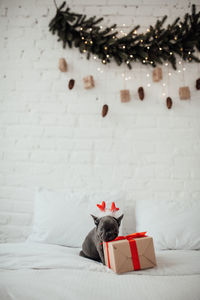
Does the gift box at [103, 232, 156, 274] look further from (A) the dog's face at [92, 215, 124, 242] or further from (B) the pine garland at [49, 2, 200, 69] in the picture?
(B) the pine garland at [49, 2, 200, 69]

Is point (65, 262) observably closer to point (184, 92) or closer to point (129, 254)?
point (129, 254)

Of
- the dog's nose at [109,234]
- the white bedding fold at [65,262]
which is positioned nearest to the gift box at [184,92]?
the white bedding fold at [65,262]

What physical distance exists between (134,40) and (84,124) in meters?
0.88

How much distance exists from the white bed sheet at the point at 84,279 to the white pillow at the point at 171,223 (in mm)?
286

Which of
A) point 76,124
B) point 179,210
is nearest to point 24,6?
point 76,124

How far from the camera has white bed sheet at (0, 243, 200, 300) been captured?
2.19ft

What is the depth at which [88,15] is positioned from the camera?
2.08 m

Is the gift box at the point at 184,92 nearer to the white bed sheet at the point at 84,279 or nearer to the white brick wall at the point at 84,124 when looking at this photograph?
the white brick wall at the point at 84,124

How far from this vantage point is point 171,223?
142cm

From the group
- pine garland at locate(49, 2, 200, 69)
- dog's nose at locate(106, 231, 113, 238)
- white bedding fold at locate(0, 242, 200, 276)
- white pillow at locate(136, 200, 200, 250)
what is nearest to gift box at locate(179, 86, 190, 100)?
pine garland at locate(49, 2, 200, 69)

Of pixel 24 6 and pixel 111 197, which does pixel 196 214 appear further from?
pixel 24 6

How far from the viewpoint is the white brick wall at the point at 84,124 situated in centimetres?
183

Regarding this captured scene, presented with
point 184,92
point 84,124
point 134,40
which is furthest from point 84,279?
point 134,40

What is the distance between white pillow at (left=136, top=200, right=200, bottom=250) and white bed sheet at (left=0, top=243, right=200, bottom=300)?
0.29 meters
